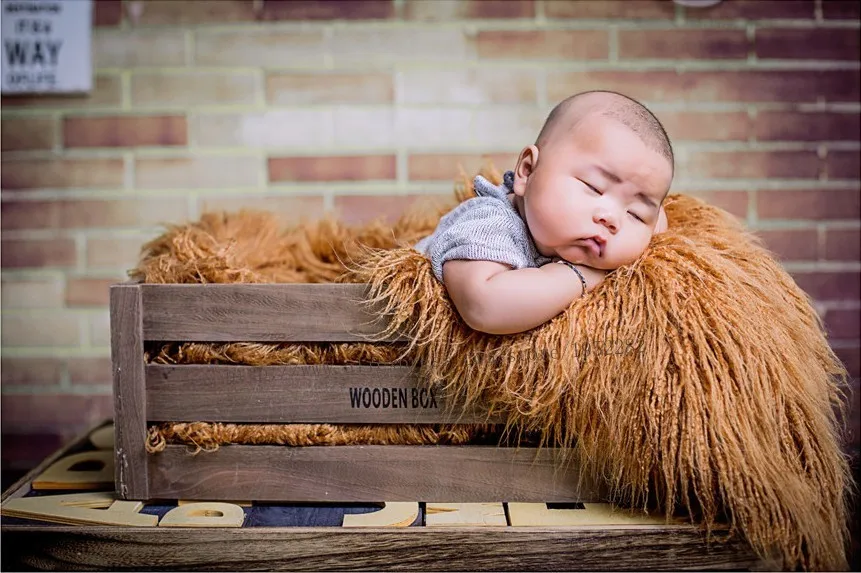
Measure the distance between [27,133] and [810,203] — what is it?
1732 mm

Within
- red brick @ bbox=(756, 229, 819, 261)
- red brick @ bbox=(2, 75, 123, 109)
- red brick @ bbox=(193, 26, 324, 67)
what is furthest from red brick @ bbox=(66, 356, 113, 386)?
red brick @ bbox=(756, 229, 819, 261)

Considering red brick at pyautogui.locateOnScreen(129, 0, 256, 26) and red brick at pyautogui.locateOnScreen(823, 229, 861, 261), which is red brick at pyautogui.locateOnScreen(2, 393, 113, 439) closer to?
red brick at pyautogui.locateOnScreen(129, 0, 256, 26)

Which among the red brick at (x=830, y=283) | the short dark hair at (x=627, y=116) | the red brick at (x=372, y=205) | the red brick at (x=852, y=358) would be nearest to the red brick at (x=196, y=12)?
the red brick at (x=372, y=205)

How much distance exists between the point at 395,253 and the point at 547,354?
0.79 feet

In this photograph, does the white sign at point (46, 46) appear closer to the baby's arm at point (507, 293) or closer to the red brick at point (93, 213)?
the red brick at point (93, 213)

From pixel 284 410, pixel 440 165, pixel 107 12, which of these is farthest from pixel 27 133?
pixel 284 410

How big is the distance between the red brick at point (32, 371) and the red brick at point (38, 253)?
8.6 inches

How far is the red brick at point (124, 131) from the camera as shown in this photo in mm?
1577

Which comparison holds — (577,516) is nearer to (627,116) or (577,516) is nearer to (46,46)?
(627,116)

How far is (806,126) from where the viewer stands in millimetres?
1552

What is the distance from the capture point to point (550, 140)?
0.96 metres

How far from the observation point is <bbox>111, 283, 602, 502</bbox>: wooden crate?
94cm

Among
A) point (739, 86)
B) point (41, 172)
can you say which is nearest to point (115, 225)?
point (41, 172)

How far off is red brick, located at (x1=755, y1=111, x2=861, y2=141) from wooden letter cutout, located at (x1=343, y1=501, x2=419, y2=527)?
114 cm
